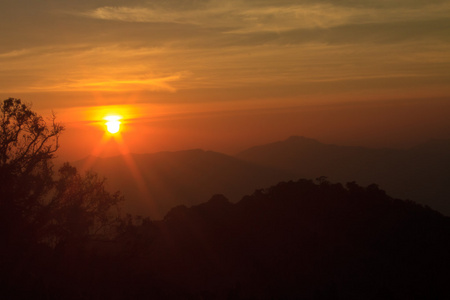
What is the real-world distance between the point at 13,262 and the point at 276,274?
12953 mm

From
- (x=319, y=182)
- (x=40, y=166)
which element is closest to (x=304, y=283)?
(x=319, y=182)

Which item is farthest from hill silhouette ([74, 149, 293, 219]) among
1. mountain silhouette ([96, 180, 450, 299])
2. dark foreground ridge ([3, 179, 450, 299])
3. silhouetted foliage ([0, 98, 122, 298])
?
silhouetted foliage ([0, 98, 122, 298])

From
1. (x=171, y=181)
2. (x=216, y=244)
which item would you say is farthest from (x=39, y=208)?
(x=171, y=181)

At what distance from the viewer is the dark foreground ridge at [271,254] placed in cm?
2006

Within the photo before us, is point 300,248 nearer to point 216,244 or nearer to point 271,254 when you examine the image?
point 271,254

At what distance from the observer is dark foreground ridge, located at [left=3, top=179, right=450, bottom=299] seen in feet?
65.8

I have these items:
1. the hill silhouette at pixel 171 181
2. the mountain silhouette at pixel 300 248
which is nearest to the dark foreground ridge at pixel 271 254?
the mountain silhouette at pixel 300 248

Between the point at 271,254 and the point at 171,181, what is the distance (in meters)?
142

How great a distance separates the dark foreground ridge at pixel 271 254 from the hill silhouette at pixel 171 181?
79.4 m

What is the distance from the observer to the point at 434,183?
567ft

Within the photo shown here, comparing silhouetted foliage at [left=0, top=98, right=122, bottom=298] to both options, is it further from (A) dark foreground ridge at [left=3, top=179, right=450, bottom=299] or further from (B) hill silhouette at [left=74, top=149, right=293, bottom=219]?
(B) hill silhouette at [left=74, top=149, right=293, bottom=219]

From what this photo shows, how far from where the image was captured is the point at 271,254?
1077 inches

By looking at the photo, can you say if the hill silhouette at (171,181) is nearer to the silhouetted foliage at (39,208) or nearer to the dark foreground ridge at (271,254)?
the dark foreground ridge at (271,254)

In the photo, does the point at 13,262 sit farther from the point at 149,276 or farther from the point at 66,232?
the point at 149,276
